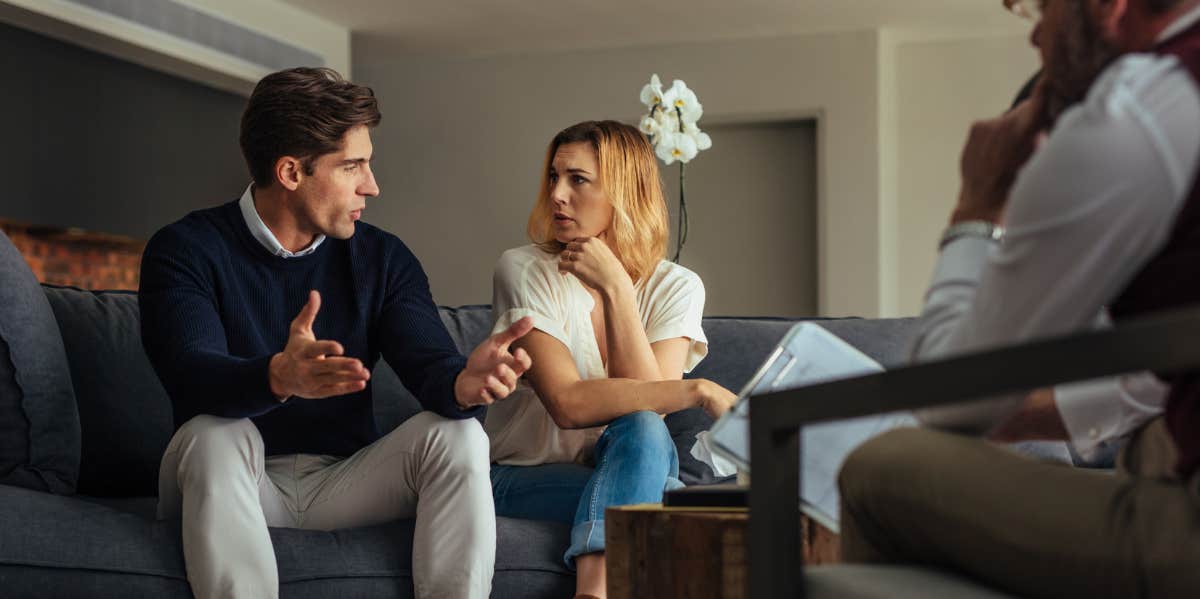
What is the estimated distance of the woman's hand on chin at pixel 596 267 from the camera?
2518 mm

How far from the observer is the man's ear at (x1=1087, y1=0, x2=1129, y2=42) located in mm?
1015

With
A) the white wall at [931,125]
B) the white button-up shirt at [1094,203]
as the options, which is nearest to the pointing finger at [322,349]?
the white button-up shirt at [1094,203]

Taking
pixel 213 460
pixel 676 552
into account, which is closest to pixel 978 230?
pixel 676 552

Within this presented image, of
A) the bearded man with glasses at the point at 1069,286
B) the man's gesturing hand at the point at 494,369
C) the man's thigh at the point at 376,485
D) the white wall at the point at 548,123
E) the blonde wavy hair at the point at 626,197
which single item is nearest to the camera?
the bearded man with glasses at the point at 1069,286

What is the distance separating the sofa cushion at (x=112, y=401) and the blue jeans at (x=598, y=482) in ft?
2.37

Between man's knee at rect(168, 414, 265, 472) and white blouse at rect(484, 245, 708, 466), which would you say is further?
white blouse at rect(484, 245, 708, 466)

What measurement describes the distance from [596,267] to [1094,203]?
167cm

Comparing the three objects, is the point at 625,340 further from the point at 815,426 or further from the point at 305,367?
the point at 815,426

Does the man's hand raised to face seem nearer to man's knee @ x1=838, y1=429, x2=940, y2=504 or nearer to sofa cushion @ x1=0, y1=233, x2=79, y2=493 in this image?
man's knee @ x1=838, y1=429, x2=940, y2=504

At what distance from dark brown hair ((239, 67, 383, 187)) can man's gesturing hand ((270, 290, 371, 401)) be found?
590mm

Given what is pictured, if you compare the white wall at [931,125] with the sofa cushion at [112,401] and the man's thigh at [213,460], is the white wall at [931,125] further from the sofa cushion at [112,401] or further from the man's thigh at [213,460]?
the man's thigh at [213,460]

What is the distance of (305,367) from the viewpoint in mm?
1767

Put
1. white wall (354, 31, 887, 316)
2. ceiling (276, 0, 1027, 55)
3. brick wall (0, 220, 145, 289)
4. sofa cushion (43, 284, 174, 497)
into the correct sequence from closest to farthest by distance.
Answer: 1. sofa cushion (43, 284, 174, 497)
2. brick wall (0, 220, 145, 289)
3. ceiling (276, 0, 1027, 55)
4. white wall (354, 31, 887, 316)

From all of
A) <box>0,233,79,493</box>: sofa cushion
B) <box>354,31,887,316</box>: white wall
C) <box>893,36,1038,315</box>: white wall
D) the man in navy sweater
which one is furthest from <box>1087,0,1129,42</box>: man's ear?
<box>893,36,1038,315</box>: white wall
